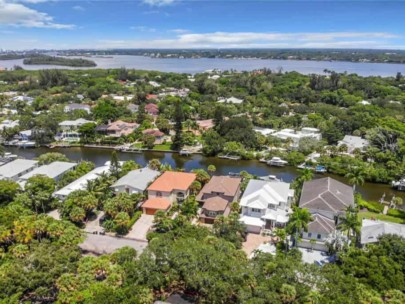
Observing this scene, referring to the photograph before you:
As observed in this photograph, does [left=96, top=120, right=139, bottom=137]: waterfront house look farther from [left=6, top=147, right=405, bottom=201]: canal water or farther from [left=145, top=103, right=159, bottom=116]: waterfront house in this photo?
[left=145, top=103, right=159, bottom=116]: waterfront house

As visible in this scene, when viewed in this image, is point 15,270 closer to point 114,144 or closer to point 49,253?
point 49,253

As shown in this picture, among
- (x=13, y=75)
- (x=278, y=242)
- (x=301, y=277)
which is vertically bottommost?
(x=278, y=242)

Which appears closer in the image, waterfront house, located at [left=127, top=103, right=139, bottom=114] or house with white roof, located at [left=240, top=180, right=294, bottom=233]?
house with white roof, located at [left=240, top=180, right=294, bottom=233]

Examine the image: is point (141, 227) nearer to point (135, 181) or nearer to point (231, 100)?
point (135, 181)

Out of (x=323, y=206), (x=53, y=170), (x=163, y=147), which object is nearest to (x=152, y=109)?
(x=163, y=147)

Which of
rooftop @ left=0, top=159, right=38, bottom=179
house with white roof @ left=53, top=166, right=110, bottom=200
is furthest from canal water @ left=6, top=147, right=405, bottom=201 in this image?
house with white roof @ left=53, top=166, right=110, bottom=200

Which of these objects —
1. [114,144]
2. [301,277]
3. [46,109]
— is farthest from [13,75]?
[301,277]
